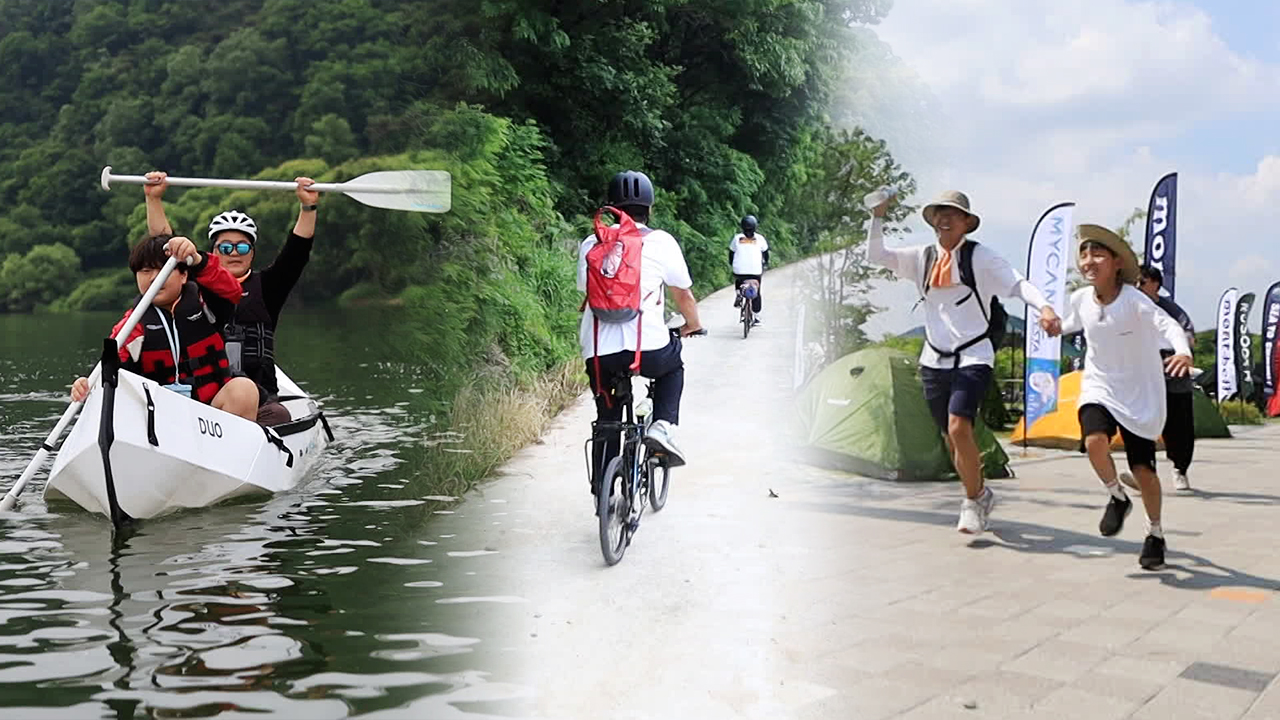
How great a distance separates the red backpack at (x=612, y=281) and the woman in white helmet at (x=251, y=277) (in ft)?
12.8

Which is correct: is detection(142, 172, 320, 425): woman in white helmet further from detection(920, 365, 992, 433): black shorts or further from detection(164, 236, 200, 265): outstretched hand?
detection(920, 365, 992, 433): black shorts

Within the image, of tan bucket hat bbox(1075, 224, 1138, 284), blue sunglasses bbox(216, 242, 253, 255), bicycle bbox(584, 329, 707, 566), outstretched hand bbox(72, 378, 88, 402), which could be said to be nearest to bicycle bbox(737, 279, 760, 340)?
bicycle bbox(584, 329, 707, 566)

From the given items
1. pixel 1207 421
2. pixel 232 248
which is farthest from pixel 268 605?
pixel 1207 421

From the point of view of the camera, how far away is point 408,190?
240cm

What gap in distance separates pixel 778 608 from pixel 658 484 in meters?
1.07

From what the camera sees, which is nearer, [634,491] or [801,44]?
[801,44]

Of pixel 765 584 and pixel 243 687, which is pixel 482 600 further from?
pixel 765 584

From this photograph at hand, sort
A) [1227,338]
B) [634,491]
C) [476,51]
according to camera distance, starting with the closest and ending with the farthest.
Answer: [476,51] → [634,491] → [1227,338]

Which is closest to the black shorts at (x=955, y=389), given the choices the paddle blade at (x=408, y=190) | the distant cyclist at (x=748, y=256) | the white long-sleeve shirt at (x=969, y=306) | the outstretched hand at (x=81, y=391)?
the white long-sleeve shirt at (x=969, y=306)

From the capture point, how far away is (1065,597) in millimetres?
3848

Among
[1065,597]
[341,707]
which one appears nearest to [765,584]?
[341,707]

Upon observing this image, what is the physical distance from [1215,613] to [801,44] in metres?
2.64

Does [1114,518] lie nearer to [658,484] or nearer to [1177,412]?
[1177,412]

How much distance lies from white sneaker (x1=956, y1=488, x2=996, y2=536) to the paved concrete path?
684 millimetres
